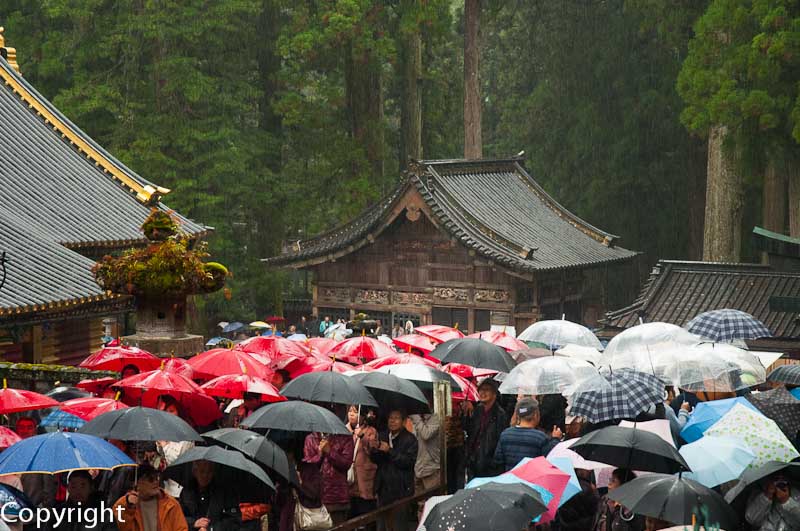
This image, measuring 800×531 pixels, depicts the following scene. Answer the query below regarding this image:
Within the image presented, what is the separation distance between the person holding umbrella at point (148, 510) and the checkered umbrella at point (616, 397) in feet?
11.9

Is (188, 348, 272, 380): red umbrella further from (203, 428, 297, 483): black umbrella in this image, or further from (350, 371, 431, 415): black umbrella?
(203, 428, 297, 483): black umbrella

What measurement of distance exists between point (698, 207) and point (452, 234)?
13383mm

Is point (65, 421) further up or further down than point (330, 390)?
further down

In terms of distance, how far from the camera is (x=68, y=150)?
27.0 metres

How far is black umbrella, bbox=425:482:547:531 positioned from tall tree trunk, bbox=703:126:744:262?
24.5 metres

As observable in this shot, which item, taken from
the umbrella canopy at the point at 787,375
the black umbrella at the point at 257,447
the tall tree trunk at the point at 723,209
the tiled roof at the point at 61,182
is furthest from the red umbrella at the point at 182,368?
the tall tree trunk at the point at 723,209

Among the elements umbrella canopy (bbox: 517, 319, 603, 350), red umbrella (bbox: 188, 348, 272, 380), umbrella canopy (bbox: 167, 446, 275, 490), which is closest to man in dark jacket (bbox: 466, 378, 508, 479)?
red umbrella (bbox: 188, 348, 272, 380)

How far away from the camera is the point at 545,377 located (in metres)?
11.3

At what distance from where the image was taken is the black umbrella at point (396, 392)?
10.4 metres

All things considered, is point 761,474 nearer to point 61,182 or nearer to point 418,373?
point 418,373

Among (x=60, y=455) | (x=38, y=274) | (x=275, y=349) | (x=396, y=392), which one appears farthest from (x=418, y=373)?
(x=38, y=274)

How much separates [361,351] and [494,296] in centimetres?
1626

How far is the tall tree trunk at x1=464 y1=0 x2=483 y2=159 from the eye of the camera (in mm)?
37500

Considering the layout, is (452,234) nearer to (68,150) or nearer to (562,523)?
(68,150)
